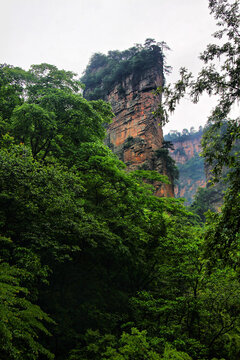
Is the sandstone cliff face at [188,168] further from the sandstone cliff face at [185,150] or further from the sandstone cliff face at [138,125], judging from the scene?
the sandstone cliff face at [138,125]

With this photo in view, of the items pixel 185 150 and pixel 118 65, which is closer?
Answer: pixel 118 65

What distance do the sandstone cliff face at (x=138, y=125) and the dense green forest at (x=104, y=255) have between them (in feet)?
59.1

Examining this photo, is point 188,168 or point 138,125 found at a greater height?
point 188,168

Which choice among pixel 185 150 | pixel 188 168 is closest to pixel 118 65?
pixel 188 168

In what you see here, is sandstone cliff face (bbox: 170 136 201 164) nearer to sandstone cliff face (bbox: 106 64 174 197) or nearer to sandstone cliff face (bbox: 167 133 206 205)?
sandstone cliff face (bbox: 167 133 206 205)

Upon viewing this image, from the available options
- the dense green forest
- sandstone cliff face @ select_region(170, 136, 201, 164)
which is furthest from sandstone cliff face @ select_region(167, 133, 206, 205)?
the dense green forest

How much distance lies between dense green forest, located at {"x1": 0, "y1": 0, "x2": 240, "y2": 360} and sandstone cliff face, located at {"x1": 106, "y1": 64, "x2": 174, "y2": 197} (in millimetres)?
18003

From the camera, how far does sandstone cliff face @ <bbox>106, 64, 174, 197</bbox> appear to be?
29.7m

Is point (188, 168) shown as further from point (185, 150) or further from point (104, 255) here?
point (104, 255)

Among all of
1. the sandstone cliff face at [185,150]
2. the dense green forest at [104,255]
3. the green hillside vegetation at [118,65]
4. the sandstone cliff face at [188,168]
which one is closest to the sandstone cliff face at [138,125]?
the green hillside vegetation at [118,65]

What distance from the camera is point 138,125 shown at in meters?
32.0

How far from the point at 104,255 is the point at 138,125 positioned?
84.7 ft

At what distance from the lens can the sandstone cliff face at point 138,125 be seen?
29719 millimetres

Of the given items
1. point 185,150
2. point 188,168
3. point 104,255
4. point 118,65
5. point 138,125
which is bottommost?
point 104,255
